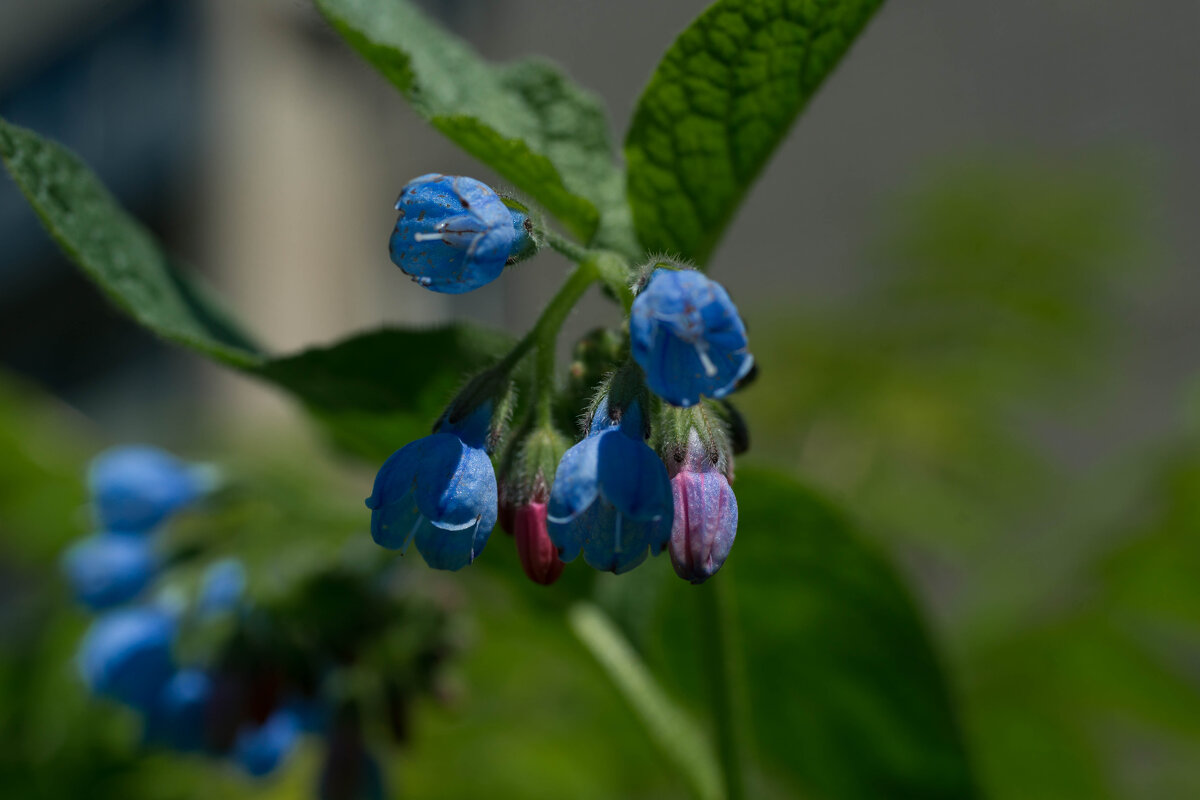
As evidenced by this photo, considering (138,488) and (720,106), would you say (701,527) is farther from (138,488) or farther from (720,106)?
(138,488)

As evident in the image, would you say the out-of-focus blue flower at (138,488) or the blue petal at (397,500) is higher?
the blue petal at (397,500)

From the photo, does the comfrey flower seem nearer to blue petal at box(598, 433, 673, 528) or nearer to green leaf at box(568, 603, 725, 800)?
A: blue petal at box(598, 433, 673, 528)

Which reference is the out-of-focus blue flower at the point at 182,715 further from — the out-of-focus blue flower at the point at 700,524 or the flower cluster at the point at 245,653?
the out-of-focus blue flower at the point at 700,524

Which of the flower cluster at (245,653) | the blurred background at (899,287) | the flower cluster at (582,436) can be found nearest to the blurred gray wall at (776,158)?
the blurred background at (899,287)

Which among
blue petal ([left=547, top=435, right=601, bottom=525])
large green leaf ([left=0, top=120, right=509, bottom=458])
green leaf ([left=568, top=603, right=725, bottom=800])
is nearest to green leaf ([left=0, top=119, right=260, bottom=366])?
large green leaf ([left=0, top=120, right=509, bottom=458])

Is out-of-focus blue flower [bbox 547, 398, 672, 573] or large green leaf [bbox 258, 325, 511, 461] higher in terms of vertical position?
out-of-focus blue flower [bbox 547, 398, 672, 573]

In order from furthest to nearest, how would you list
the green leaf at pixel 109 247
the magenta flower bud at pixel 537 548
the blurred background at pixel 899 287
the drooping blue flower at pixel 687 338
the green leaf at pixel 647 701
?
the blurred background at pixel 899 287
the green leaf at pixel 647 701
the green leaf at pixel 109 247
the magenta flower bud at pixel 537 548
the drooping blue flower at pixel 687 338
